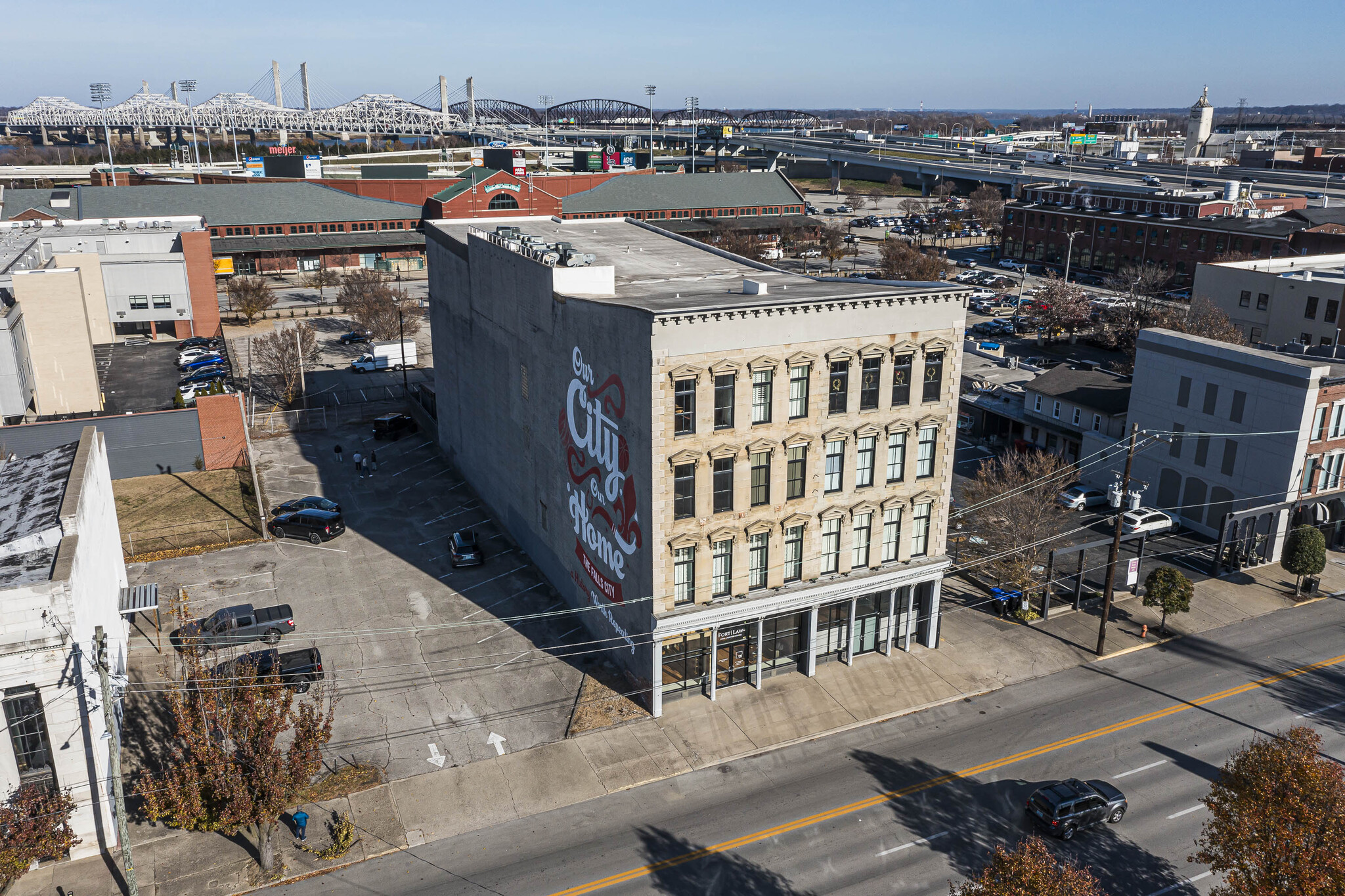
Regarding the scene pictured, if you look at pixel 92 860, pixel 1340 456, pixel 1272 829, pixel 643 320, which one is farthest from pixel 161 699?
pixel 1340 456

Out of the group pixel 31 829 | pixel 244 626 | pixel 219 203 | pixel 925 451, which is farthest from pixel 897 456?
pixel 219 203

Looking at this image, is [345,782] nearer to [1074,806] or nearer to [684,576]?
[684,576]

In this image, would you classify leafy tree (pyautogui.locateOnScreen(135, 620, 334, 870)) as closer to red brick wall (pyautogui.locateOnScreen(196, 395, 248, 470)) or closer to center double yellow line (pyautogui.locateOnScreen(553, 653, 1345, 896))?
center double yellow line (pyautogui.locateOnScreen(553, 653, 1345, 896))

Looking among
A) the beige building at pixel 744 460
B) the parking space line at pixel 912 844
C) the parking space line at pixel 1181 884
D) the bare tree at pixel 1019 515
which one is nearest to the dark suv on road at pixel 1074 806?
the parking space line at pixel 1181 884

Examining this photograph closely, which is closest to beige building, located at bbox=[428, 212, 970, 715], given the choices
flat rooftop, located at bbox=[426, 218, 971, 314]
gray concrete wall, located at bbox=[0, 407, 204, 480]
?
flat rooftop, located at bbox=[426, 218, 971, 314]

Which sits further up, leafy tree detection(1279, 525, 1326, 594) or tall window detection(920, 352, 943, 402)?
tall window detection(920, 352, 943, 402)
